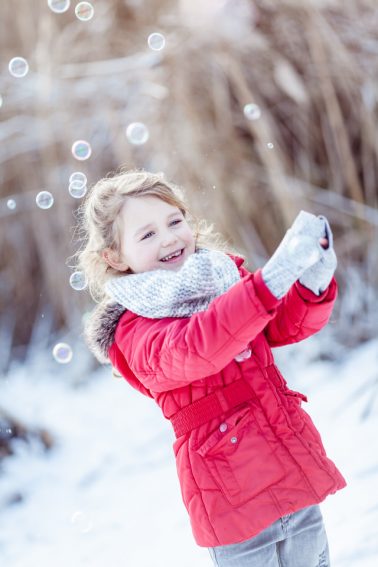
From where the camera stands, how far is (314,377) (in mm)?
2691

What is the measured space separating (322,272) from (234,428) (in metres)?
0.24

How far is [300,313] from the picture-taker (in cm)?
109

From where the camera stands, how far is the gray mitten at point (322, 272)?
978 mm

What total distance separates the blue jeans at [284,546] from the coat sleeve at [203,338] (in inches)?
9.2

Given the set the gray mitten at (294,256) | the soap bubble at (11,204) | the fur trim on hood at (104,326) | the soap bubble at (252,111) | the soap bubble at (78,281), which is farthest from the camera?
the soap bubble at (11,204)

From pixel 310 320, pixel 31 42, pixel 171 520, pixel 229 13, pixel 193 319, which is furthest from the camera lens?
pixel 31 42

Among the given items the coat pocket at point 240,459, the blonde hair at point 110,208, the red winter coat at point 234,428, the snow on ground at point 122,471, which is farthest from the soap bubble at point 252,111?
the coat pocket at point 240,459

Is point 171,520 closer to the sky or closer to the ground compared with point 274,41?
closer to the ground

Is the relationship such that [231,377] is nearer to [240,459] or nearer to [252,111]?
[240,459]

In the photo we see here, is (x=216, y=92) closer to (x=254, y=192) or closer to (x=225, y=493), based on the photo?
(x=254, y=192)

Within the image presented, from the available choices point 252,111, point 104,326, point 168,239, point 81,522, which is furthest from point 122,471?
point 168,239

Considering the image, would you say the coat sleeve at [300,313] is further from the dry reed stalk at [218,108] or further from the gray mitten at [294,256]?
the dry reed stalk at [218,108]

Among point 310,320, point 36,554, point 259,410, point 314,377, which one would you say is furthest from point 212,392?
point 314,377

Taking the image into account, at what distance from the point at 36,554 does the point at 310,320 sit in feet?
4.48
